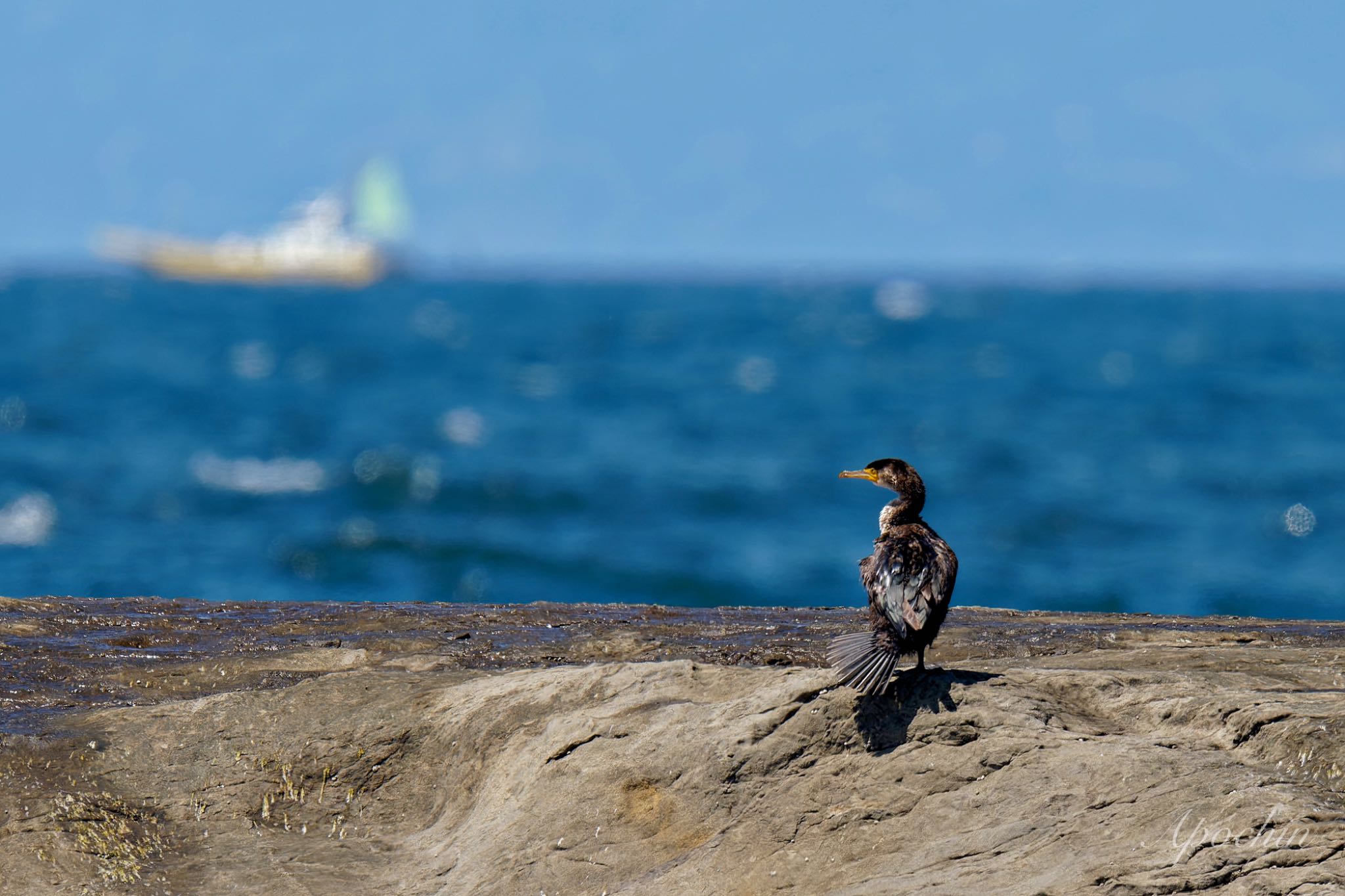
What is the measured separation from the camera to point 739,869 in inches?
224

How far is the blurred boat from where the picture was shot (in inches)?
5079

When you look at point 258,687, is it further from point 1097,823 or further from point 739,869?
point 1097,823

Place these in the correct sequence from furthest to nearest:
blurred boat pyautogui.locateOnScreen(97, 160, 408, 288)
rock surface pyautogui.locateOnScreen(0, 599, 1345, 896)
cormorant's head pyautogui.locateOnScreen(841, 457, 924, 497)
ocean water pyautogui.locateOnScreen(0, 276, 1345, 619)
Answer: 1. blurred boat pyautogui.locateOnScreen(97, 160, 408, 288)
2. ocean water pyautogui.locateOnScreen(0, 276, 1345, 619)
3. cormorant's head pyautogui.locateOnScreen(841, 457, 924, 497)
4. rock surface pyautogui.locateOnScreen(0, 599, 1345, 896)

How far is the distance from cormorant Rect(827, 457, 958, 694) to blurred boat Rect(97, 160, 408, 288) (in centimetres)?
12508

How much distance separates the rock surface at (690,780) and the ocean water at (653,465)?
48.5ft

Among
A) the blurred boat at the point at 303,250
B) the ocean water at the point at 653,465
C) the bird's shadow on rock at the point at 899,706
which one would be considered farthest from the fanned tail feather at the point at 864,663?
the blurred boat at the point at 303,250

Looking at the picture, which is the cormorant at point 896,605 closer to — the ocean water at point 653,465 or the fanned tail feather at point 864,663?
the fanned tail feather at point 864,663

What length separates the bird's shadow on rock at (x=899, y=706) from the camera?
5.95m

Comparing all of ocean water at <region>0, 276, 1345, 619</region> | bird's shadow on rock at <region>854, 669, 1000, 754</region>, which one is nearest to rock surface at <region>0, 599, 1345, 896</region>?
bird's shadow on rock at <region>854, 669, 1000, 754</region>

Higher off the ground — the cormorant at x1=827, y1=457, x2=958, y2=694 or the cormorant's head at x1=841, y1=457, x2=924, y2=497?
the cormorant's head at x1=841, y1=457, x2=924, y2=497

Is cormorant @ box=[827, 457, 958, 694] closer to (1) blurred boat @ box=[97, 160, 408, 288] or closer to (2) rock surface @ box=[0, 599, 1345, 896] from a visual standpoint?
(2) rock surface @ box=[0, 599, 1345, 896]

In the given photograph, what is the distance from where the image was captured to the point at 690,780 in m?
6.01

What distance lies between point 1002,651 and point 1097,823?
3085 millimetres

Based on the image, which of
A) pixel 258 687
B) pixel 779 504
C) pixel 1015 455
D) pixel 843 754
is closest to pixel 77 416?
pixel 779 504
